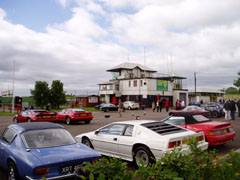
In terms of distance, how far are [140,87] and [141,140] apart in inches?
1679

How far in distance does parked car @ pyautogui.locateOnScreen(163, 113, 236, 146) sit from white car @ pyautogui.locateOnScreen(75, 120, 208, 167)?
4.57ft

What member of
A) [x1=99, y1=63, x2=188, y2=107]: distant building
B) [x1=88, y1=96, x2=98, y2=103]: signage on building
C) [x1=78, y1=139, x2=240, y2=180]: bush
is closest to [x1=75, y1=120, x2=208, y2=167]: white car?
[x1=78, y1=139, x2=240, y2=180]: bush

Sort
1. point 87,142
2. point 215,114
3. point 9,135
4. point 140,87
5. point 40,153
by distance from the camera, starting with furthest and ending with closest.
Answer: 1. point 140,87
2. point 215,114
3. point 87,142
4. point 9,135
5. point 40,153

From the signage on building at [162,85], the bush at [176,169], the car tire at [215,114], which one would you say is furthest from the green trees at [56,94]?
the bush at [176,169]

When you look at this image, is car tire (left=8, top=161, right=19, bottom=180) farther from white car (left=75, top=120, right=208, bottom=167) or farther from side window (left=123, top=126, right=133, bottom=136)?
side window (left=123, top=126, right=133, bottom=136)

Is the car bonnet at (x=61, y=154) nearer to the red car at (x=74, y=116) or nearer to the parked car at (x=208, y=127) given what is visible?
the parked car at (x=208, y=127)

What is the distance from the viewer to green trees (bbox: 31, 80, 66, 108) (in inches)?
1772

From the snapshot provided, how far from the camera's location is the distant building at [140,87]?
48.1 meters

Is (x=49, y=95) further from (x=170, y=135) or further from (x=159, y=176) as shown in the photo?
(x=159, y=176)

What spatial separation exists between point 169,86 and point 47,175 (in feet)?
163

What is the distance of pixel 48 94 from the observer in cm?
4544

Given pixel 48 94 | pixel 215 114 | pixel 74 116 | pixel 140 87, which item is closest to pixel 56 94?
pixel 48 94

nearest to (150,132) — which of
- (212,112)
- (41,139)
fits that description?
(41,139)

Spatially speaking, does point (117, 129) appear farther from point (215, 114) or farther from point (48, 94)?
point (48, 94)
